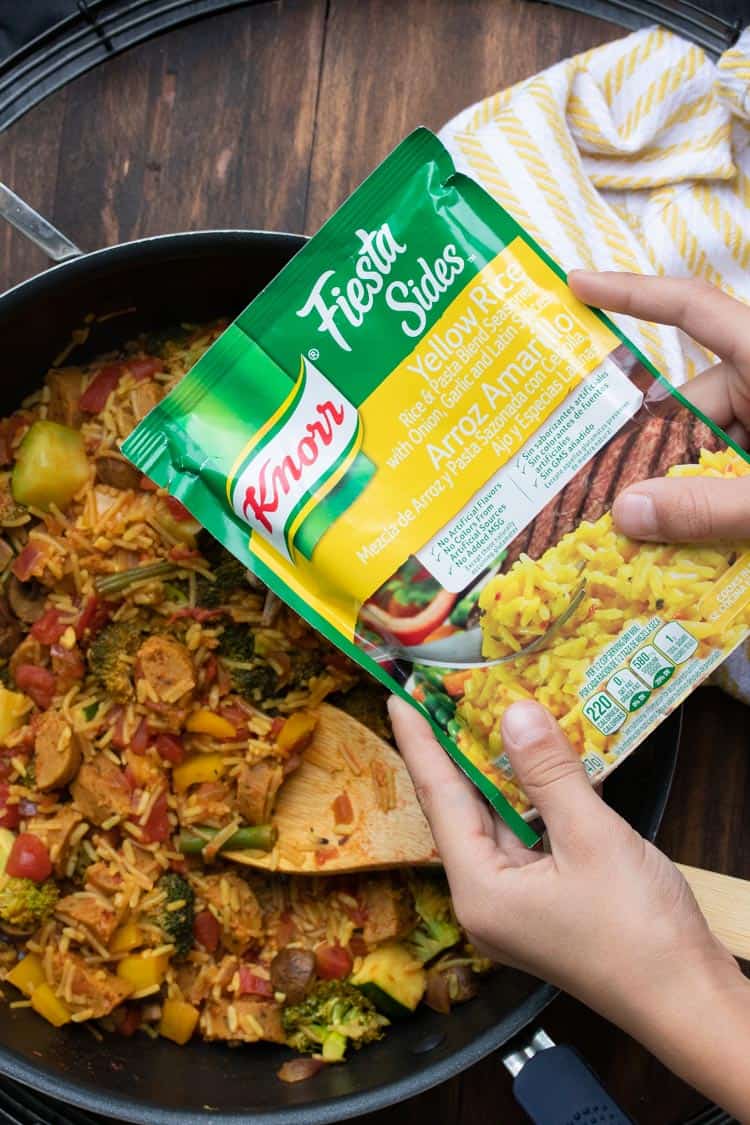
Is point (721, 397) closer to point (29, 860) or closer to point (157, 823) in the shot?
point (157, 823)

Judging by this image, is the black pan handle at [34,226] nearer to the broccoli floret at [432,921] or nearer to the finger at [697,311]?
the finger at [697,311]

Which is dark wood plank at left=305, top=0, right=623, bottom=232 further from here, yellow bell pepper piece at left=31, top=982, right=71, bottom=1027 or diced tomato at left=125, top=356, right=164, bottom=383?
yellow bell pepper piece at left=31, top=982, right=71, bottom=1027

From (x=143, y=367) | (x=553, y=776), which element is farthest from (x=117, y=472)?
(x=553, y=776)

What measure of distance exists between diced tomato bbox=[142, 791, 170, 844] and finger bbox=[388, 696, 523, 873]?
77cm

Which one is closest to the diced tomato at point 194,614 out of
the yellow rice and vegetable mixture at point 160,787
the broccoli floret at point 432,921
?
the yellow rice and vegetable mixture at point 160,787

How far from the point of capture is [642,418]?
1886 millimetres

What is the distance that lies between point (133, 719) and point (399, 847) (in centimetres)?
73

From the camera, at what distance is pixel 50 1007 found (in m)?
2.43

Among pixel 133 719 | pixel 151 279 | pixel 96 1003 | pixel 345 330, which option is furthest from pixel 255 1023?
pixel 151 279

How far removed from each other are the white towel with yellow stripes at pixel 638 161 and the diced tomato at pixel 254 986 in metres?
1.40

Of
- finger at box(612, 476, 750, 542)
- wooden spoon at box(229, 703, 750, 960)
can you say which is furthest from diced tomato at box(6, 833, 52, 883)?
finger at box(612, 476, 750, 542)

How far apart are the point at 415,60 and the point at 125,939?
7.97 ft

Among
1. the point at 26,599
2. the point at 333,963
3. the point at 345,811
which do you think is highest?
the point at 26,599

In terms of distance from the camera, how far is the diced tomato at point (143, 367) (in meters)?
2.61
